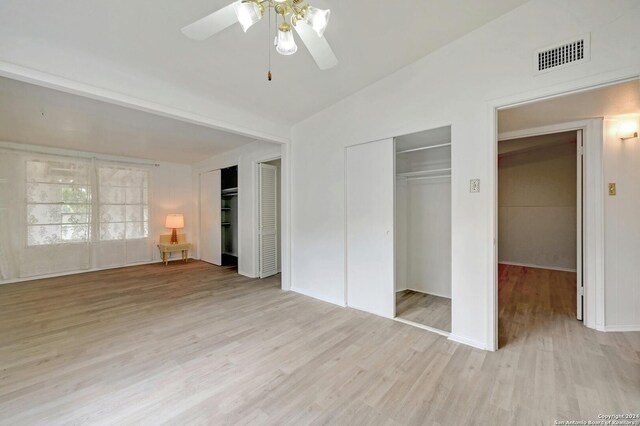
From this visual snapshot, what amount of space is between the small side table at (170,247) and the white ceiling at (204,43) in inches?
176

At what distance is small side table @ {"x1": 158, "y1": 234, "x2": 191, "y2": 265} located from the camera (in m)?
6.19

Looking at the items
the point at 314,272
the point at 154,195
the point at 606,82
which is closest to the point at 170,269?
the point at 154,195

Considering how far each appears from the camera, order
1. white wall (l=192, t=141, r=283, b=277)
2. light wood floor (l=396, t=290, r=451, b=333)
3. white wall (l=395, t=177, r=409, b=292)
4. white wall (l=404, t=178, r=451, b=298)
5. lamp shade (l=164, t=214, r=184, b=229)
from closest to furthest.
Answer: light wood floor (l=396, t=290, r=451, b=333) < white wall (l=404, t=178, r=451, b=298) < white wall (l=395, t=177, r=409, b=292) < white wall (l=192, t=141, r=283, b=277) < lamp shade (l=164, t=214, r=184, b=229)

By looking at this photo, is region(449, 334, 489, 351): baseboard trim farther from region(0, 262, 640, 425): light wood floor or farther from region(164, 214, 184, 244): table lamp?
region(164, 214, 184, 244): table lamp

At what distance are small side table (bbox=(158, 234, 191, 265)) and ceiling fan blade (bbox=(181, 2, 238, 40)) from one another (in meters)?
5.78

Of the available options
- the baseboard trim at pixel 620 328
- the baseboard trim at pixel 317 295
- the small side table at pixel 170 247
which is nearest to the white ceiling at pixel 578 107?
the baseboard trim at pixel 620 328

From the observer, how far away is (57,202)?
16.8ft

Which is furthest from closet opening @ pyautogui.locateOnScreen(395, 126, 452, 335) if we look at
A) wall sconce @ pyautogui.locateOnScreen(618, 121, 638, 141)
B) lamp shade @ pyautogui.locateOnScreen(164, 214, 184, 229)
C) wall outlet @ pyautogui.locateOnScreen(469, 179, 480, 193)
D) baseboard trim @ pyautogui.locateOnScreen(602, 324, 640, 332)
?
lamp shade @ pyautogui.locateOnScreen(164, 214, 184, 229)

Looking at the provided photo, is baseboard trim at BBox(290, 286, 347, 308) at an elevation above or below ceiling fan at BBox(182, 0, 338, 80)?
below

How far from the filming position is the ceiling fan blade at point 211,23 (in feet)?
4.66

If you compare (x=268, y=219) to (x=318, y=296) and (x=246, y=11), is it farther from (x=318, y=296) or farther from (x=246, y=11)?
(x=246, y=11)

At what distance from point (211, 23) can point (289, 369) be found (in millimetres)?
2499

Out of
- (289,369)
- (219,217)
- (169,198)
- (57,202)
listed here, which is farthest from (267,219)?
(57,202)

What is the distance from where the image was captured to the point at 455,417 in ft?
5.25
